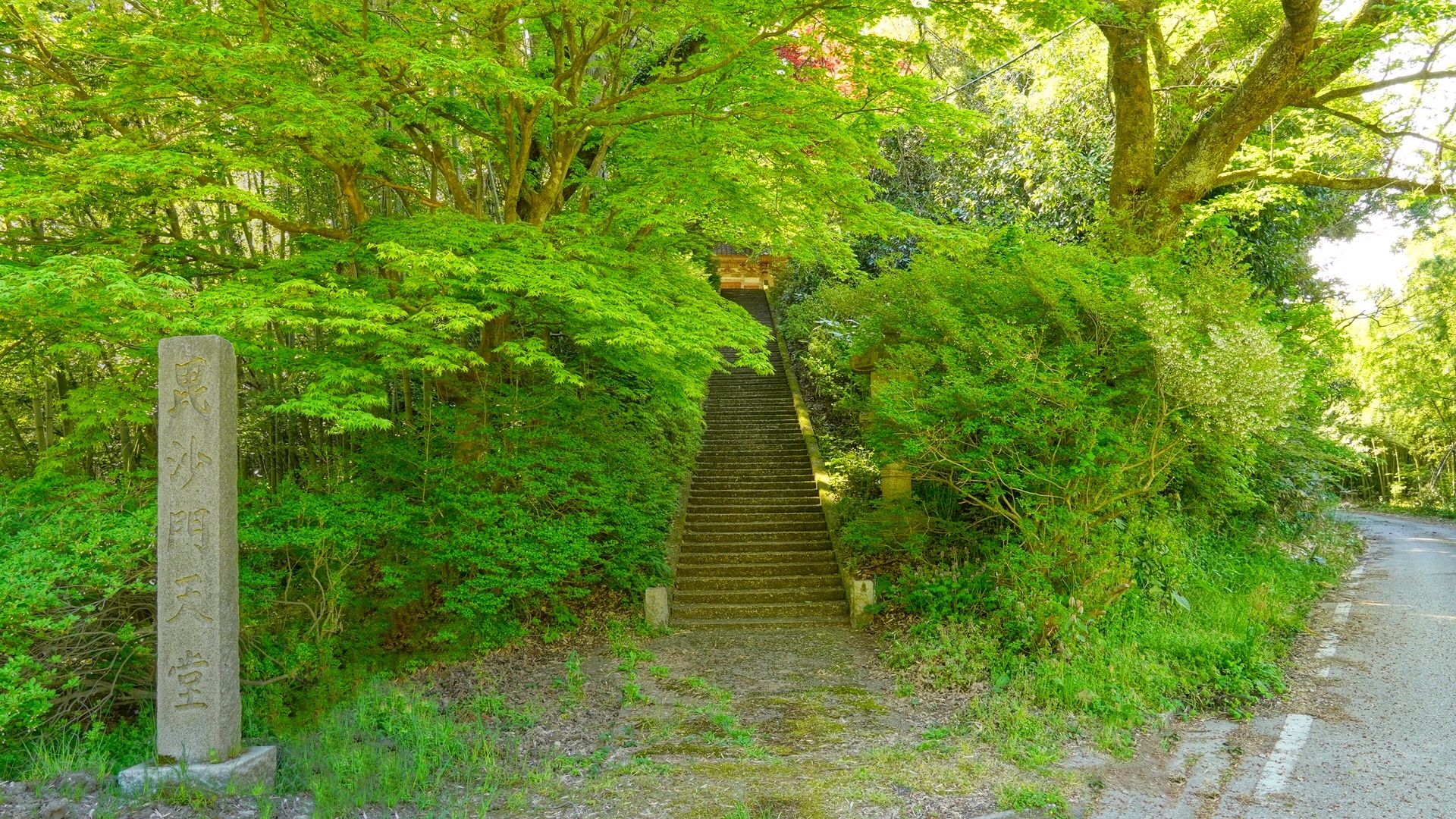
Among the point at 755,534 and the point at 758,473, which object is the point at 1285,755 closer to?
the point at 755,534

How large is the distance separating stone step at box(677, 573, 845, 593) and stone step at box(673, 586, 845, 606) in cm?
9

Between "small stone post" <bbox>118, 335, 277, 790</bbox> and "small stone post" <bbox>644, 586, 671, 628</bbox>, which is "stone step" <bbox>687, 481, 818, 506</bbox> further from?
"small stone post" <bbox>118, 335, 277, 790</bbox>

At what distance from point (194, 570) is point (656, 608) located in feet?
16.7

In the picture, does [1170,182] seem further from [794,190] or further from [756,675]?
[756,675]

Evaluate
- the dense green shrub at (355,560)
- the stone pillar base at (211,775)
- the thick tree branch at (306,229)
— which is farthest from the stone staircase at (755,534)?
the thick tree branch at (306,229)

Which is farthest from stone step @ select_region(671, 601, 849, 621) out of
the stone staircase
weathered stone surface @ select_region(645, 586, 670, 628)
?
weathered stone surface @ select_region(645, 586, 670, 628)

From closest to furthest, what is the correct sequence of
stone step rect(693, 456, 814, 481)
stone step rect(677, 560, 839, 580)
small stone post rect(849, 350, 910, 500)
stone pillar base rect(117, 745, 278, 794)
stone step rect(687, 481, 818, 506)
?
1. stone pillar base rect(117, 745, 278, 794)
2. small stone post rect(849, 350, 910, 500)
3. stone step rect(677, 560, 839, 580)
4. stone step rect(687, 481, 818, 506)
5. stone step rect(693, 456, 814, 481)

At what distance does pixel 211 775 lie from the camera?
4465 millimetres

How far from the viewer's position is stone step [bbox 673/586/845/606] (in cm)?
962

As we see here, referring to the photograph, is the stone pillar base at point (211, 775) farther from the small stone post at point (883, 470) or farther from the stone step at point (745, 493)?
the stone step at point (745, 493)

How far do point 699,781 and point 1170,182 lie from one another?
956cm

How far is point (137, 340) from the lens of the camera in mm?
5789

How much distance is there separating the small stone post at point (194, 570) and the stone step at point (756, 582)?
5.74 m

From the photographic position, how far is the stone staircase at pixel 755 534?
9438mm
